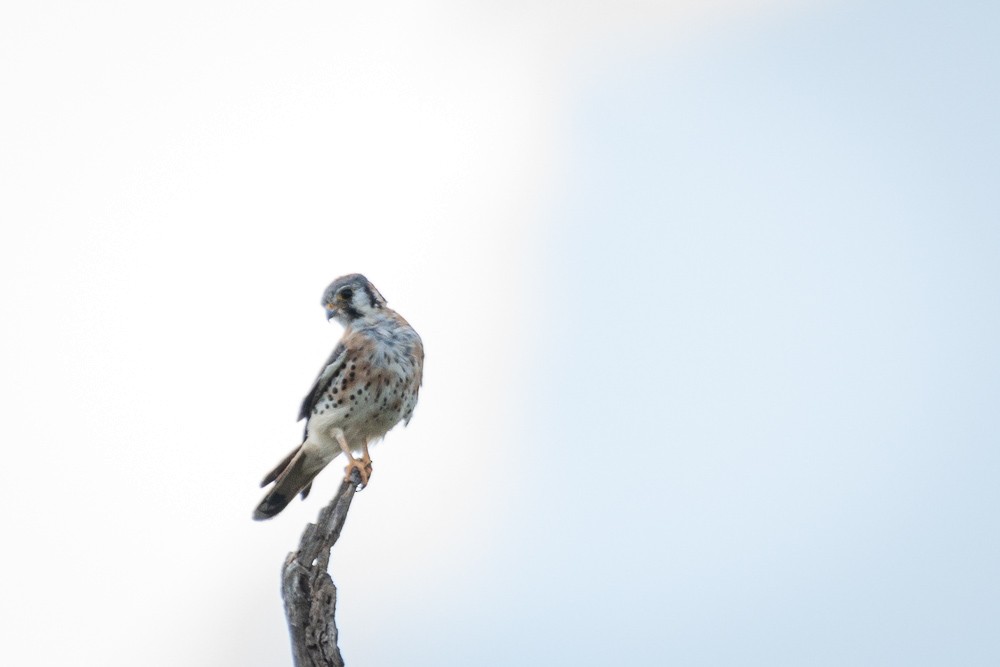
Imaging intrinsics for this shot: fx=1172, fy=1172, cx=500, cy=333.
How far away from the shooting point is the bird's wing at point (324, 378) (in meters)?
8.67

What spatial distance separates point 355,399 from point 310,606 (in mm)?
2692

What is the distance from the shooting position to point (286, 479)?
8758mm

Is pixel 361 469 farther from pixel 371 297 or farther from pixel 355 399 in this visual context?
pixel 371 297

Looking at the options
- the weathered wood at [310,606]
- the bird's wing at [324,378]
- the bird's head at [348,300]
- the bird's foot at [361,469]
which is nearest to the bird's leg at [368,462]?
the bird's foot at [361,469]

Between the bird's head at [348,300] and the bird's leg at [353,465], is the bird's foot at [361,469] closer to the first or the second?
the bird's leg at [353,465]

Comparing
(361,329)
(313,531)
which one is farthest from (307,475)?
(313,531)

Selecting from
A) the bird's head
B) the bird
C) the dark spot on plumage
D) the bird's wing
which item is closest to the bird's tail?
the bird

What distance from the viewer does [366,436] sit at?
877cm

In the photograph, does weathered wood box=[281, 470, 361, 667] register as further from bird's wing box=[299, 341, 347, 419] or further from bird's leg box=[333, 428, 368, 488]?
bird's wing box=[299, 341, 347, 419]

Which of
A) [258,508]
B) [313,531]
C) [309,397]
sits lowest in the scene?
[313,531]

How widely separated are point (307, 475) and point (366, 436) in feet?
1.85

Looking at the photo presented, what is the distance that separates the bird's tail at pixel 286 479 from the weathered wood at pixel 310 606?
2590 millimetres

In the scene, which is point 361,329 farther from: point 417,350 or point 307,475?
point 307,475

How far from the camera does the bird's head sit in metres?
9.06
